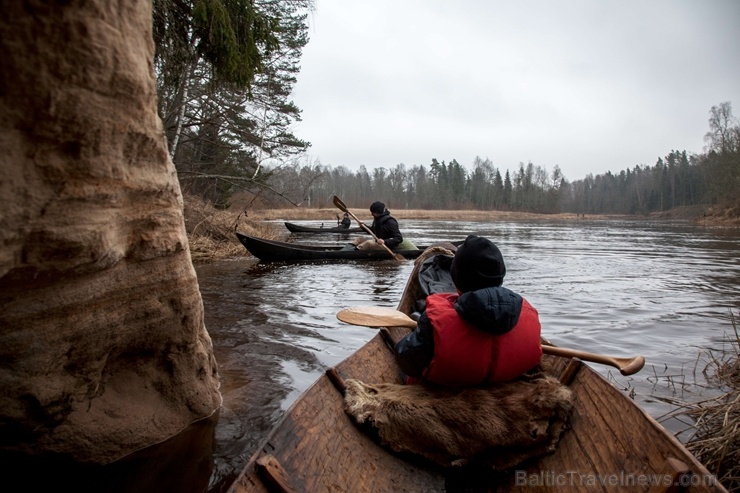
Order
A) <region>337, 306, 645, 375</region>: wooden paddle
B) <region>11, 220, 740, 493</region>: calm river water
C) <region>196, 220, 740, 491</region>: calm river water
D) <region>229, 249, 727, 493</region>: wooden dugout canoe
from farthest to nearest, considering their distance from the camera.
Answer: <region>196, 220, 740, 491</region>: calm river water < <region>337, 306, 645, 375</region>: wooden paddle < <region>11, 220, 740, 493</region>: calm river water < <region>229, 249, 727, 493</region>: wooden dugout canoe

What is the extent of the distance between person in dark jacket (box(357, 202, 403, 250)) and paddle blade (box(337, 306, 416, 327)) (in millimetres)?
8692

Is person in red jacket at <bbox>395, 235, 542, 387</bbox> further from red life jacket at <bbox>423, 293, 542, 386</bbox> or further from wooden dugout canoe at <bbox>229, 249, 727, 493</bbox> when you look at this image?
wooden dugout canoe at <bbox>229, 249, 727, 493</bbox>

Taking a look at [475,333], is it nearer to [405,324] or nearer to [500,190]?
[405,324]

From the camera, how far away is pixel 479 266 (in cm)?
272

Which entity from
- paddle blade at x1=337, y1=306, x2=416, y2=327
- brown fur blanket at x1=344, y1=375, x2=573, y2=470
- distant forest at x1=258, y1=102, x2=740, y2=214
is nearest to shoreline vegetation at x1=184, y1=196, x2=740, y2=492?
brown fur blanket at x1=344, y1=375, x2=573, y2=470

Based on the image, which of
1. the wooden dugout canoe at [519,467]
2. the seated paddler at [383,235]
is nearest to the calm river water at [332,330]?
the seated paddler at [383,235]

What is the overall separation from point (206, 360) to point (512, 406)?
88.3 inches

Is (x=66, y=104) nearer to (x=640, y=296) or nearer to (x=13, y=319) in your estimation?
(x=13, y=319)

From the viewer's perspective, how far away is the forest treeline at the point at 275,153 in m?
5.35

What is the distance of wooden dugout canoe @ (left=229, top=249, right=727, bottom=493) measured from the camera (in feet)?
6.08

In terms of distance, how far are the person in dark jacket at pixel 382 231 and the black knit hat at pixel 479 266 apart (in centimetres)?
962

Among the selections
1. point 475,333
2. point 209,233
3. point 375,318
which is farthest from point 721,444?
point 209,233

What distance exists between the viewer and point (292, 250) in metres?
11.8

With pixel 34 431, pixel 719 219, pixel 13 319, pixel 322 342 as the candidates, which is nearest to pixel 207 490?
pixel 34 431
